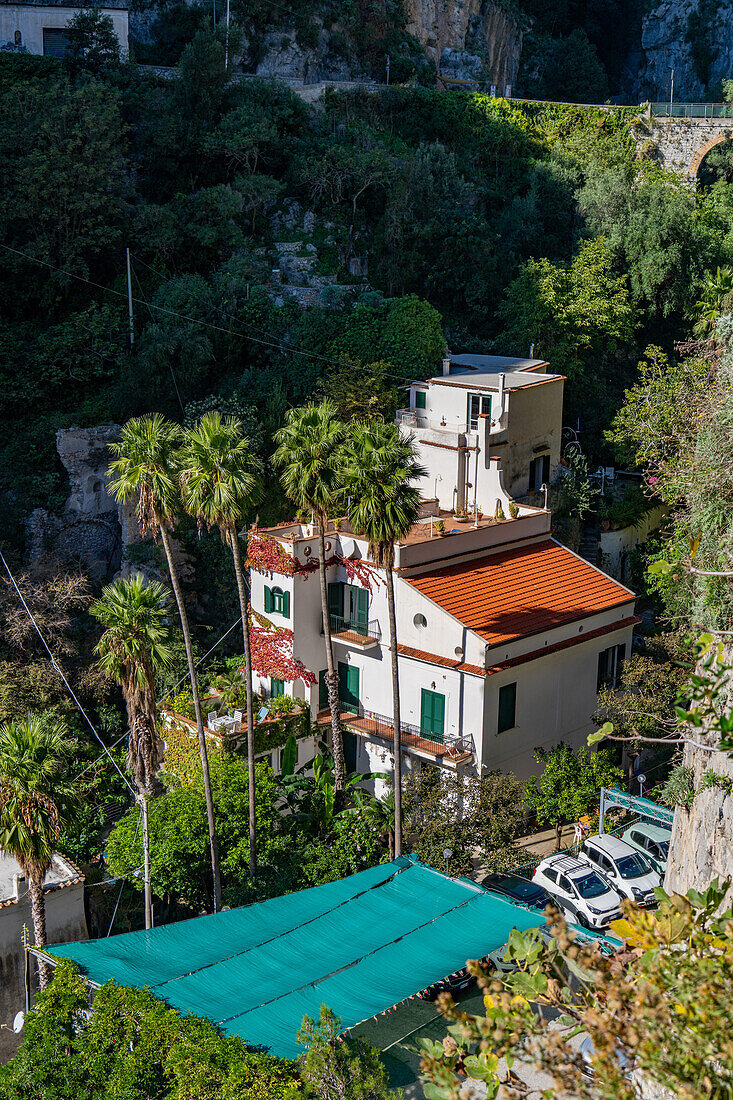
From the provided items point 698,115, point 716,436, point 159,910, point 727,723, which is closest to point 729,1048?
point 727,723

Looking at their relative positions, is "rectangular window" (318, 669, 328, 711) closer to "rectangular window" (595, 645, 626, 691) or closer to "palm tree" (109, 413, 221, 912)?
"palm tree" (109, 413, 221, 912)

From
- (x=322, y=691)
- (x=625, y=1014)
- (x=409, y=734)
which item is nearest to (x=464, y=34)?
(x=322, y=691)

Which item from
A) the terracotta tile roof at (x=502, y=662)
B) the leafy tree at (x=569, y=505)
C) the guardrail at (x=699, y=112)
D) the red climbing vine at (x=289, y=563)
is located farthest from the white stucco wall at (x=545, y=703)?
the guardrail at (x=699, y=112)

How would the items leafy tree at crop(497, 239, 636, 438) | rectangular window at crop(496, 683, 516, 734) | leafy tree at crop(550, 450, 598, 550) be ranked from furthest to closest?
leafy tree at crop(497, 239, 636, 438), leafy tree at crop(550, 450, 598, 550), rectangular window at crop(496, 683, 516, 734)

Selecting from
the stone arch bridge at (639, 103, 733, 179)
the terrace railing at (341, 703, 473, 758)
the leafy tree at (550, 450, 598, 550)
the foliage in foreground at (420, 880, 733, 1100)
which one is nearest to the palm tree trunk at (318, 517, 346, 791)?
the terrace railing at (341, 703, 473, 758)

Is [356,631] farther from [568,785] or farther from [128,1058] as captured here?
[128,1058]

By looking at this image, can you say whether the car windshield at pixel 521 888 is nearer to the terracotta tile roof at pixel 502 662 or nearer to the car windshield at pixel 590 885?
the car windshield at pixel 590 885

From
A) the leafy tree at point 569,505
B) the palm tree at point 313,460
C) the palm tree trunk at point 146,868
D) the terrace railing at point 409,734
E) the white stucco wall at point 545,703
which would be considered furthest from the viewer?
the leafy tree at point 569,505
